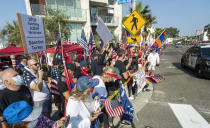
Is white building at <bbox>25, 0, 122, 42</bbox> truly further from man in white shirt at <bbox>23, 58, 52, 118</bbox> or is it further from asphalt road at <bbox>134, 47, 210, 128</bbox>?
asphalt road at <bbox>134, 47, 210, 128</bbox>

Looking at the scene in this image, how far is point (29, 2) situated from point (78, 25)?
266 inches

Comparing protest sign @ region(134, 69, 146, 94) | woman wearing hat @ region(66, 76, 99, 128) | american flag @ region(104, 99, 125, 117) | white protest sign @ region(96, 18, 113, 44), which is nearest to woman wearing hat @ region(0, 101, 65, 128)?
woman wearing hat @ region(66, 76, 99, 128)

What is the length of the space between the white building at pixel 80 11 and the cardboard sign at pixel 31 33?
9.72 m

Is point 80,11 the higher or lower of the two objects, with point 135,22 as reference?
higher

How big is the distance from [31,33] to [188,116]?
15.7ft

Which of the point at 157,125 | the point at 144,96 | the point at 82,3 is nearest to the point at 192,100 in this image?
the point at 144,96

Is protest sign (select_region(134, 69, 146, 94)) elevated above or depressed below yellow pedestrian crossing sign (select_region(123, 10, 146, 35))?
below

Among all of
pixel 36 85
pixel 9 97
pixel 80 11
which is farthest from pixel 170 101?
pixel 80 11

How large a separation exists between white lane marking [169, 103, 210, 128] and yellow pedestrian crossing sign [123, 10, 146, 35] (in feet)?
10.9

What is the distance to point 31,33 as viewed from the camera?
2.60 metres

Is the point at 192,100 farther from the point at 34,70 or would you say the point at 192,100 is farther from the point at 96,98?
the point at 34,70

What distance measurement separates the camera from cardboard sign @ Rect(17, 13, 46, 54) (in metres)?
2.34

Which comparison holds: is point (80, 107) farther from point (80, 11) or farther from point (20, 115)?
point (80, 11)

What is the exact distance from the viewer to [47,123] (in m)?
1.65
